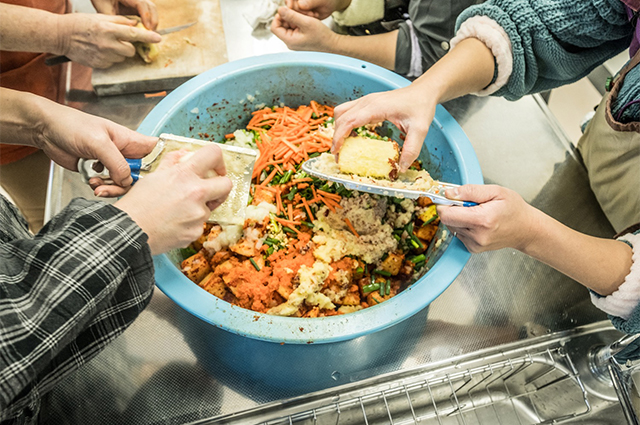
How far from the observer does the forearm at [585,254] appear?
89 centimetres

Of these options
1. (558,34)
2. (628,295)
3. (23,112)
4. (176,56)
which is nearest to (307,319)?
(628,295)

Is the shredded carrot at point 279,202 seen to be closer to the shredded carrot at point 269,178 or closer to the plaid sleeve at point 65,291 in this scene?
the shredded carrot at point 269,178

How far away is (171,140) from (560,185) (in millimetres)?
1287

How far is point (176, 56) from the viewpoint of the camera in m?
1.53

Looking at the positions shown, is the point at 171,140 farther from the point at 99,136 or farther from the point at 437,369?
the point at 437,369

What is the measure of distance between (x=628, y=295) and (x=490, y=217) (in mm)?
363

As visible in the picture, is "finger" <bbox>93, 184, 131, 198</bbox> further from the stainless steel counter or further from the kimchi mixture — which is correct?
Answer: the stainless steel counter

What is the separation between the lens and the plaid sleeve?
0.57 metres

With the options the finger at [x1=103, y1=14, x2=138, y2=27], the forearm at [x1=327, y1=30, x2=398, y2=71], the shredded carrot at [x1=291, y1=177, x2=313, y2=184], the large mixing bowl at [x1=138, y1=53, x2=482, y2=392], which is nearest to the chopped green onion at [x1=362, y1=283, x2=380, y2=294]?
the large mixing bowl at [x1=138, y1=53, x2=482, y2=392]

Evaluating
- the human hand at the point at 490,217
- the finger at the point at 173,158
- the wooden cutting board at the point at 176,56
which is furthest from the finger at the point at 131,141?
the human hand at the point at 490,217

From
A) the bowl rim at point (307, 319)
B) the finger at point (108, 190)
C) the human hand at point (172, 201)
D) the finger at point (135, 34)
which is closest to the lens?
the human hand at point (172, 201)

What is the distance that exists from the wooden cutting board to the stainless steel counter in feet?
0.21

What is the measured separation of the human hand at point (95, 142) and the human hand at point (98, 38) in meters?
0.56

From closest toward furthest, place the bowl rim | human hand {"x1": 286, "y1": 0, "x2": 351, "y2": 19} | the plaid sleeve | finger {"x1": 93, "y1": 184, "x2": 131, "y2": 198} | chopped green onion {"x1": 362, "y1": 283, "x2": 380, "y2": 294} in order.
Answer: the plaid sleeve
the bowl rim
finger {"x1": 93, "y1": 184, "x2": 131, "y2": 198}
chopped green onion {"x1": 362, "y1": 283, "x2": 380, "y2": 294}
human hand {"x1": 286, "y1": 0, "x2": 351, "y2": 19}
